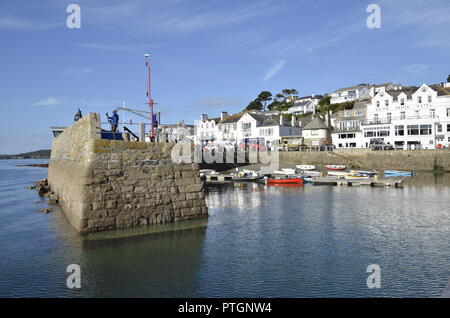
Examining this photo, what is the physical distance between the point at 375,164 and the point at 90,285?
5390cm

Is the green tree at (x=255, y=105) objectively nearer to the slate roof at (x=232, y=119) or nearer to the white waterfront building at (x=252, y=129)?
the white waterfront building at (x=252, y=129)

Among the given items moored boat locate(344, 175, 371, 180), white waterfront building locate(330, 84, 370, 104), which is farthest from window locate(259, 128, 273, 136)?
white waterfront building locate(330, 84, 370, 104)

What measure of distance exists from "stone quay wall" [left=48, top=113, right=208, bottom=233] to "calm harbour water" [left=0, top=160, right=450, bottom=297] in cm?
82

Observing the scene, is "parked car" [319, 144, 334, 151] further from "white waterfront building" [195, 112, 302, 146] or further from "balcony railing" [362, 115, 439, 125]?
"white waterfront building" [195, 112, 302, 146]

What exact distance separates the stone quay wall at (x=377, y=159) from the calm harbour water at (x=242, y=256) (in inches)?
1326

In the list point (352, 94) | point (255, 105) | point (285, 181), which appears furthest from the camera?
point (255, 105)

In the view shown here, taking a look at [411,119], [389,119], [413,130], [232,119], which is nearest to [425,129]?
[413,130]

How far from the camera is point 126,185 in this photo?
15688 mm

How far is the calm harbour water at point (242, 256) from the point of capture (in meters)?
10.2

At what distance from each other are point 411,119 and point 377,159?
11.9 meters

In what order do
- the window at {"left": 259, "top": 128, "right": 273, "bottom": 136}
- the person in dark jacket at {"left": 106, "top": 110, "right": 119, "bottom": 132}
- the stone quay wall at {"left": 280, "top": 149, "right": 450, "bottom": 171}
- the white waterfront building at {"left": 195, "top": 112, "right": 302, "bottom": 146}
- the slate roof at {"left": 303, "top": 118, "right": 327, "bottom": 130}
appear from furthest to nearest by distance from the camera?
the window at {"left": 259, "top": 128, "right": 273, "bottom": 136}
the white waterfront building at {"left": 195, "top": 112, "right": 302, "bottom": 146}
the slate roof at {"left": 303, "top": 118, "right": 327, "bottom": 130}
the stone quay wall at {"left": 280, "top": 149, "right": 450, "bottom": 171}
the person in dark jacket at {"left": 106, "top": 110, "right": 119, "bottom": 132}

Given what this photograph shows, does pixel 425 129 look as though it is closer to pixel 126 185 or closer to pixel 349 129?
pixel 349 129

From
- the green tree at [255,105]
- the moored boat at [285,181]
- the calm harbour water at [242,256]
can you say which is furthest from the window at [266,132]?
the calm harbour water at [242,256]

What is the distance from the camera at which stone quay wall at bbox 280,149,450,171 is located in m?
51.5
